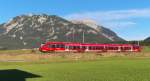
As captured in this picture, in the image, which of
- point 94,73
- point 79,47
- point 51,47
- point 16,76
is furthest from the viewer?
point 79,47

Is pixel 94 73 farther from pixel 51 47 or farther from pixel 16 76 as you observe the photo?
pixel 51 47

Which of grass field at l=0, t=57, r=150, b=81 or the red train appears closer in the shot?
grass field at l=0, t=57, r=150, b=81

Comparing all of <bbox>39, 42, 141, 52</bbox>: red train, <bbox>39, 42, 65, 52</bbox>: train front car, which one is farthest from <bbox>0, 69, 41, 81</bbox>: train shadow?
<bbox>39, 42, 141, 52</bbox>: red train

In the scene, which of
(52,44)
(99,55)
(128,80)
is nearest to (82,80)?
(128,80)

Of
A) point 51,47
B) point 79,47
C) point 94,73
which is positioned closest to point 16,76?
point 94,73

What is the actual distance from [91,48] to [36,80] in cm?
8678

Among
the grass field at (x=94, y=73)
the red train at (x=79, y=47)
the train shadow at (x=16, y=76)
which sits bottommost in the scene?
the train shadow at (x=16, y=76)

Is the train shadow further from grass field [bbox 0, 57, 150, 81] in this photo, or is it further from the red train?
the red train

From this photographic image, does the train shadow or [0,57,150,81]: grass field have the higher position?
[0,57,150,81]: grass field

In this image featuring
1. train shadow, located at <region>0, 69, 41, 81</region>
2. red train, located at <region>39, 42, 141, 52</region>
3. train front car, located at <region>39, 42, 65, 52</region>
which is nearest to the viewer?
train shadow, located at <region>0, 69, 41, 81</region>

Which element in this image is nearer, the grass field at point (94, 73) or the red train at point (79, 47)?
the grass field at point (94, 73)

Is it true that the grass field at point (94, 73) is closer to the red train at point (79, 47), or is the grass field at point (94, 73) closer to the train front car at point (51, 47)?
the train front car at point (51, 47)

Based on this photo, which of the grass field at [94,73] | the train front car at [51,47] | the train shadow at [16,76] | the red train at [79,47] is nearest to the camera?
the grass field at [94,73]

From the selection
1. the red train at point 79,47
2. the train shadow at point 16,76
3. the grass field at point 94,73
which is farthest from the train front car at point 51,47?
the train shadow at point 16,76
